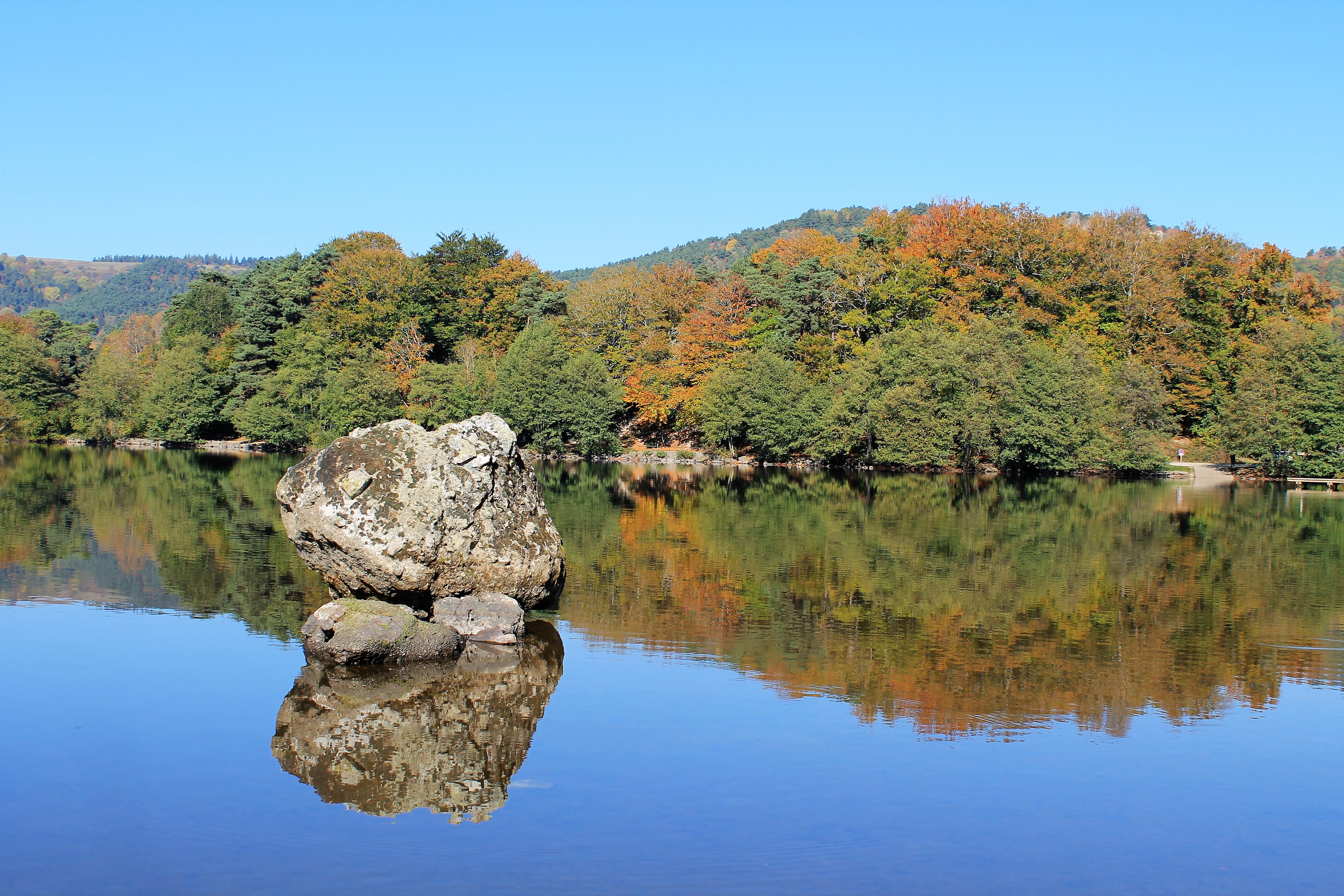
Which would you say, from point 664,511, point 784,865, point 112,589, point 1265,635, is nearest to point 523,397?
point 664,511

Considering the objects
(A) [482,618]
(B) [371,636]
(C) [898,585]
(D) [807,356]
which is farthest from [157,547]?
(D) [807,356]

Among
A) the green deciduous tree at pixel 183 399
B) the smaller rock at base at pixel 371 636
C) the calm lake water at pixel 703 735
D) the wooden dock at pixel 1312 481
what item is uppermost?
the green deciduous tree at pixel 183 399

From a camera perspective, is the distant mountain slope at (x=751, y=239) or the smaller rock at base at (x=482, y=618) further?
the distant mountain slope at (x=751, y=239)

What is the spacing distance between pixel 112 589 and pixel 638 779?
44.5 ft

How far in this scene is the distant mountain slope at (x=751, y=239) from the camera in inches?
6604

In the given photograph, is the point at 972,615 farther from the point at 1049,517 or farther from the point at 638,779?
the point at 1049,517

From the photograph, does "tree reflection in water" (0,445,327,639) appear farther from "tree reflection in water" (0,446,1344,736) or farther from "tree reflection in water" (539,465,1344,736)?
"tree reflection in water" (539,465,1344,736)

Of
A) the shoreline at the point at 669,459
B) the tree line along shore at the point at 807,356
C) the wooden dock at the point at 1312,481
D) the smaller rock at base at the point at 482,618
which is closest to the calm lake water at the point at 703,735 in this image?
the smaller rock at base at the point at 482,618

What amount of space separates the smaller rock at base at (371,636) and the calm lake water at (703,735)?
31cm

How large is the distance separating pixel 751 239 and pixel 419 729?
17606 cm

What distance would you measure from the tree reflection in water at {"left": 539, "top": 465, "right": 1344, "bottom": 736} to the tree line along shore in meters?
21.8

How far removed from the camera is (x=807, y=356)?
68.8 meters

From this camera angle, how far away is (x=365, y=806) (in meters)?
8.66

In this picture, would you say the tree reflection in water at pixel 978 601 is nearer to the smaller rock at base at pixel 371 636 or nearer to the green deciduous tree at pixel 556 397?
the smaller rock at base at pixel 371 636
